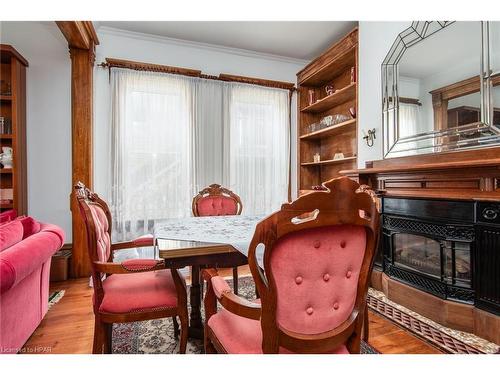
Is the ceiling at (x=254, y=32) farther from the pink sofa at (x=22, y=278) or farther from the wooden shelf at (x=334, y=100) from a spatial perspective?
the pink sofa at (x=22, y=278)

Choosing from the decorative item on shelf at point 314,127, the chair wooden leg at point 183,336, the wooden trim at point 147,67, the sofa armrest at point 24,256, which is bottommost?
the chair wooden leg at point 183,336

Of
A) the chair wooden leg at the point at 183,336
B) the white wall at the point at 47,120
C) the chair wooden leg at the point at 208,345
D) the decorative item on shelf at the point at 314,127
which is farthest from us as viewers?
the decorative item on shelf at the point at 314,127

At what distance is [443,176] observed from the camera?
7.27 ft

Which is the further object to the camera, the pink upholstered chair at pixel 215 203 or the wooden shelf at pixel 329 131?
the wooden shelf at pixel 329 131

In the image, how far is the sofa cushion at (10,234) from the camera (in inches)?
62.0

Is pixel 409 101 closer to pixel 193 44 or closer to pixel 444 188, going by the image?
pixel 444 188

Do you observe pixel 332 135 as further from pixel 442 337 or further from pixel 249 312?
pixel 249 312

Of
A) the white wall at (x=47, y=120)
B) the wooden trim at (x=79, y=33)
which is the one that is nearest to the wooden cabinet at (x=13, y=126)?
the white wall at (x=47, y=120)

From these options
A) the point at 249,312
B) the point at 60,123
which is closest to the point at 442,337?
the point at 249,312

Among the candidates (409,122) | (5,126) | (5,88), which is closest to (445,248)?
(409,122)

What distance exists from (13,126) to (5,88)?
1.64 ft

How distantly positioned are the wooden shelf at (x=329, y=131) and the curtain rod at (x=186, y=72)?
75 centimetres

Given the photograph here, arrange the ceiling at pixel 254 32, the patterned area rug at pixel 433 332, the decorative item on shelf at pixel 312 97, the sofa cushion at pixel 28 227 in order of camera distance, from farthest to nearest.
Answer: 1. the decorative item on shelf at pixel 312 97
2. the ceiling at pixel 254 32
3. the sofa cushion at pixel 28 227
4. the patterned area rug at pixel 433 332

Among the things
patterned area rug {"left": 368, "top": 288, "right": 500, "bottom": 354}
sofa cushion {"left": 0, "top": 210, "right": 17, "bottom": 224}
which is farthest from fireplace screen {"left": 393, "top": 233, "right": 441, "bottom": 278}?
sofa cushion {"left": 0, "top": 210, "right": 17, "bottom": 224}
